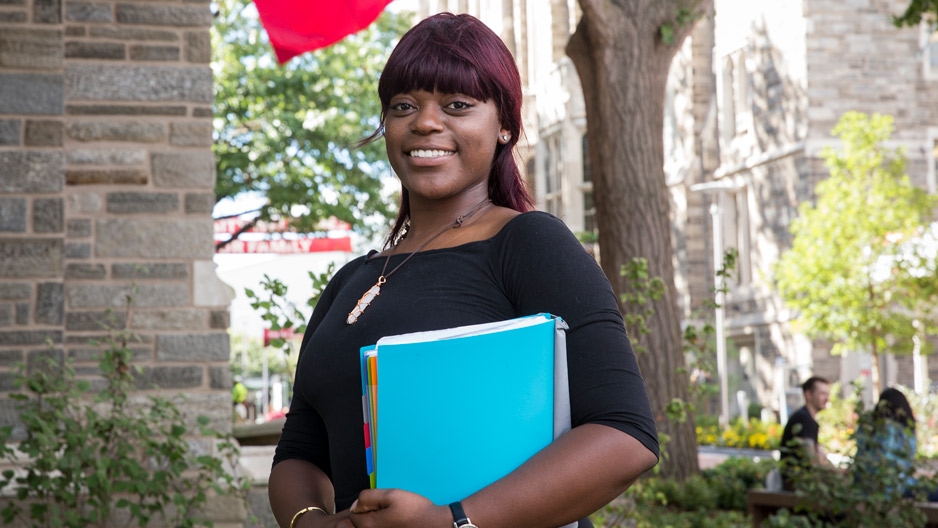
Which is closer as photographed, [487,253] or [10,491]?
[487,253]

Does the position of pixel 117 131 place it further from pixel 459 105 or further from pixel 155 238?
pixel 459 105

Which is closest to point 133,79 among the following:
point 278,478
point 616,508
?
point 616,508

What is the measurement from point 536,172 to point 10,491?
1051 inches

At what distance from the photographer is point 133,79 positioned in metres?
6.26

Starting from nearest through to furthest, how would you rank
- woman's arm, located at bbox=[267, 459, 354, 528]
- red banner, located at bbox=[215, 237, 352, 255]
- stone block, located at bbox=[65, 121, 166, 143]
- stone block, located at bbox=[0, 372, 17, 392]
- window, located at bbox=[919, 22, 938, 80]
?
woman's arm, located at bbox=[267, 459, 354, 528] → stone block, located at bbox=[0, 372, 17, 392] → stone block, located at bbox=[65, 121, 166, 143] → red banner, located at bbox=[215, 237, 352, 255] → window, located at bbox=[919, 22, 938, 80]

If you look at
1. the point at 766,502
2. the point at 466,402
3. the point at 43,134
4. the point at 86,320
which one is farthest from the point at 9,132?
the point at 766,502

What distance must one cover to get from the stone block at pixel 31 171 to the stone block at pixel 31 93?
0.19 feet

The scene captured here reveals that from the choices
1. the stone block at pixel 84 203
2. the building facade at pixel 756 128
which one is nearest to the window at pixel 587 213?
the building facade at pixel 756 128

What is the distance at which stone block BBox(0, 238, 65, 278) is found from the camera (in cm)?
583

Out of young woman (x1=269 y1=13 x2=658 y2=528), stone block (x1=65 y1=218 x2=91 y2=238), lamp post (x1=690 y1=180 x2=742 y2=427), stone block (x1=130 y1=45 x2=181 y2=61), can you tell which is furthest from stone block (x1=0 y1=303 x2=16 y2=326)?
lamp post (x1=690 y1=180 x2=742 y2=427)

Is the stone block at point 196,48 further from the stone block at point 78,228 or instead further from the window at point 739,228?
the window at point 739,228

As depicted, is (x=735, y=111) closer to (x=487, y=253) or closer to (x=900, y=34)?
(x=900, y=34)

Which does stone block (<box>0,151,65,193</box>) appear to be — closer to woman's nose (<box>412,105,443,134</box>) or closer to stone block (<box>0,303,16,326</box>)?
stone block (<box>0,303,16,326</box>)

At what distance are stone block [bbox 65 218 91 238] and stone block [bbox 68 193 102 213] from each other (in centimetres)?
2
